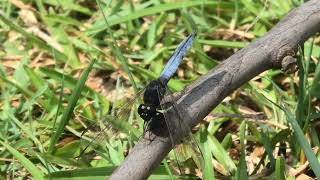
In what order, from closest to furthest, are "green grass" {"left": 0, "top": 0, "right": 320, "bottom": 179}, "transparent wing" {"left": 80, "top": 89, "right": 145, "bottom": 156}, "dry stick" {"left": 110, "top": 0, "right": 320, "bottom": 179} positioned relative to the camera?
"dry stick" {"left": 110, "top": 0, "right": 320, "bottom": 179} < "transparent wing" {"left": 80, "top": 89, "right": 145, "bottom": 156} < "green grass" {"left": 0, "top": 0, "right": 320, "bottom": 179}

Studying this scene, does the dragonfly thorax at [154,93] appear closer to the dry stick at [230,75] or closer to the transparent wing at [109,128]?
the dry stick at [230,75]

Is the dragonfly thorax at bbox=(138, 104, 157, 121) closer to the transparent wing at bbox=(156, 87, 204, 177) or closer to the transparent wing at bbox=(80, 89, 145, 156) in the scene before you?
the transparent wing at bbox=(156, 87, 204, 177)

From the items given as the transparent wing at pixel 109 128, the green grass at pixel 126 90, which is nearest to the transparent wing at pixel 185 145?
→ the green grass at pixel 126 90

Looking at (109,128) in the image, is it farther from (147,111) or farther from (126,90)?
(126,90)

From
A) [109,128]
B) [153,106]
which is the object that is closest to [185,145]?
[153,106]

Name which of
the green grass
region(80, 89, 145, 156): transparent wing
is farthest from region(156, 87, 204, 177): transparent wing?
region(80, 89, 145, 156): transparent wing
